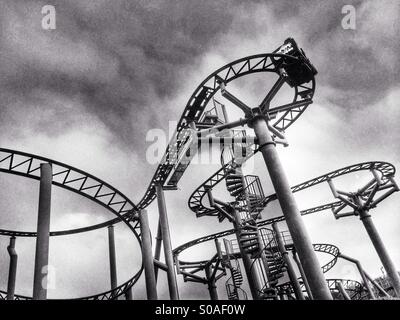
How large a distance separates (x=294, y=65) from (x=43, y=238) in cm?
1264

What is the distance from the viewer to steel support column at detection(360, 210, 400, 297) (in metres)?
17.7

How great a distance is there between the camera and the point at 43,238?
1015 cm

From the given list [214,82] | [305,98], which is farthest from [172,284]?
[305,98]

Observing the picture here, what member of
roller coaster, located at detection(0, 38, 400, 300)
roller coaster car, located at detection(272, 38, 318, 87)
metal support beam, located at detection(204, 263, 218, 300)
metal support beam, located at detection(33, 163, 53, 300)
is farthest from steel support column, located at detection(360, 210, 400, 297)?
metal support beam, located at detection(33, 163, 53, 300)

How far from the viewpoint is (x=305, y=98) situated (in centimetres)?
1405

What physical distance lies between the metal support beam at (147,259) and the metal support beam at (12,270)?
805 centimetres

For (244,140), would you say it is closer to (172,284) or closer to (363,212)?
(172,284)

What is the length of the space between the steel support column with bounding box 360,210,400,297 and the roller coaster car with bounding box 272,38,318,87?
11.9 metres

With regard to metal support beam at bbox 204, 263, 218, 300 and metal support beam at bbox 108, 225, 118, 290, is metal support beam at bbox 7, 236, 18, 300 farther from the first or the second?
metal support beam at bbox 204, 263, 218, 300

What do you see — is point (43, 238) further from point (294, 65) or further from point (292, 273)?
point (292, 273)

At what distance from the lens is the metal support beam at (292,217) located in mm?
8953

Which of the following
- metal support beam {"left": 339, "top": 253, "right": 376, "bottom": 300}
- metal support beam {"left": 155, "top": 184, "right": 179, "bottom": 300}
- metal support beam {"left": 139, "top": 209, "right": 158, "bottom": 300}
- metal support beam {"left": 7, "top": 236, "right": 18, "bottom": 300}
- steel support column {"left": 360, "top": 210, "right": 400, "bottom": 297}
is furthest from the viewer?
metal support beam {"left": 339, "top": 253, "right": 376, "bottom": 300}
